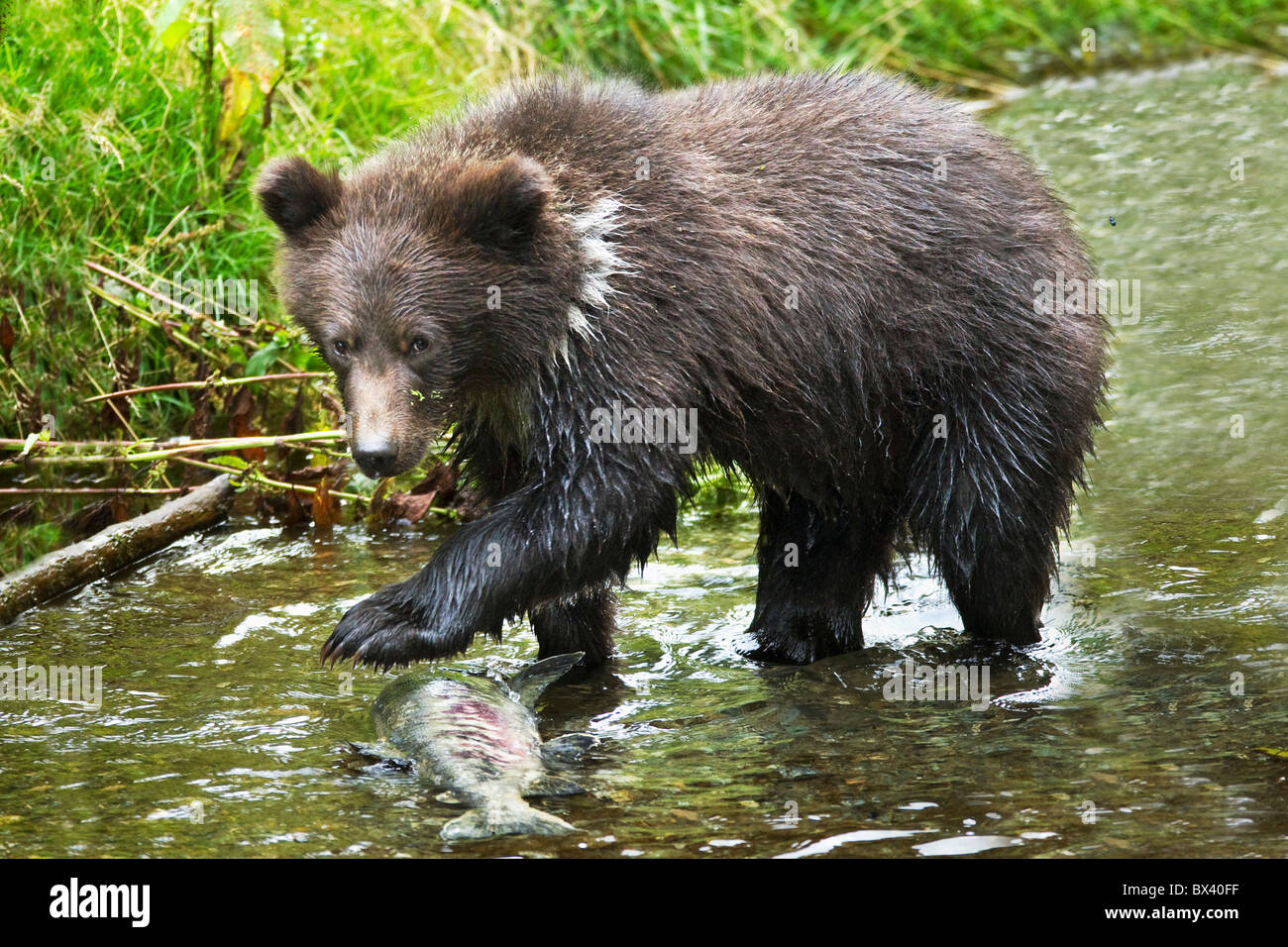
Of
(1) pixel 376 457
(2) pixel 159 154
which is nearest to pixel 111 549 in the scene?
(2) pixel 159 154

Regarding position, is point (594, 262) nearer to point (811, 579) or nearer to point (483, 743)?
point (483, 743)

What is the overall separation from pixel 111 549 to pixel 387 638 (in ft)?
7.76

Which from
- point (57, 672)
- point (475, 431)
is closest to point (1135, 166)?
point (475, 431)

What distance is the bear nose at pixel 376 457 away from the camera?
4.73m

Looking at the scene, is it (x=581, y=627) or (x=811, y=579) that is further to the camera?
(x=811, y=579)

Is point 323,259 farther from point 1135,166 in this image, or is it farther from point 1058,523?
point 1135,166

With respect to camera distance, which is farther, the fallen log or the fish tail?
the fallen log

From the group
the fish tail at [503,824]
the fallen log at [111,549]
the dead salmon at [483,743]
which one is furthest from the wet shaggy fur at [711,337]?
the fallen log at [111,549]

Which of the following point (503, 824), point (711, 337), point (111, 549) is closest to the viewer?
point (503, 824)

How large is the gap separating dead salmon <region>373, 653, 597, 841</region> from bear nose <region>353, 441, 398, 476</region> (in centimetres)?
67

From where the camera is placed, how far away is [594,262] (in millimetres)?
5004

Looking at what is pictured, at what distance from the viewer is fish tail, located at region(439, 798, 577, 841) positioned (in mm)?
4184

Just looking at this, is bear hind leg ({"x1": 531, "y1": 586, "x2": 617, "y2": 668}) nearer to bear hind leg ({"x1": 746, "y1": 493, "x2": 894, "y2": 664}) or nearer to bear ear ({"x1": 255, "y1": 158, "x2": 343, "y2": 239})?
bear hind leg ({"x1": 746, "y1": 493, "x2": 894, "y2": 664})

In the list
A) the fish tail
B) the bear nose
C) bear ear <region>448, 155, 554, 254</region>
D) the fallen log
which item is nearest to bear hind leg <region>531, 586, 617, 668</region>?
the bear nose
